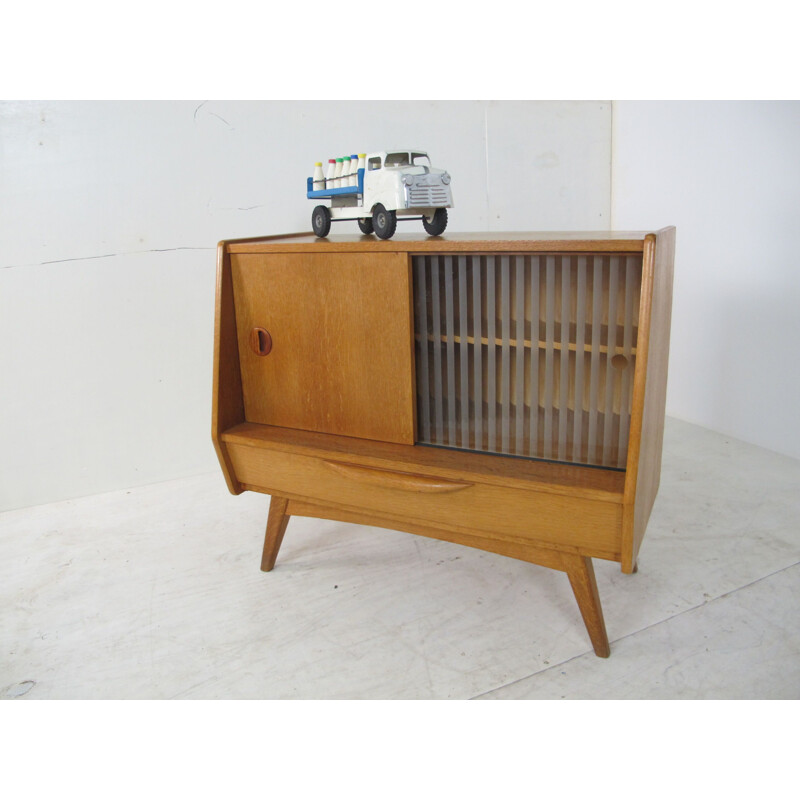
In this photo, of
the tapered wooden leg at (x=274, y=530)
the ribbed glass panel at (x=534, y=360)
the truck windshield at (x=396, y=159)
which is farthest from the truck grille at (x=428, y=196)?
the tapered wooden leg at (x=274, y=530)

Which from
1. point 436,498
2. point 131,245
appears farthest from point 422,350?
point 131,245

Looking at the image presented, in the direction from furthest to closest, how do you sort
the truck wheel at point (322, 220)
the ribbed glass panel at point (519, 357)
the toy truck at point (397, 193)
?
1. the truck wheel at point (322, 220)
2. the toy truck at point (397, 193)
3. the ribbed glass panel at point (519, 357)

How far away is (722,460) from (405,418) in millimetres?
1448

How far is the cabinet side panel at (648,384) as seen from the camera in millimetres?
1289

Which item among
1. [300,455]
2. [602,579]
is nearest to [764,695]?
[602,579]

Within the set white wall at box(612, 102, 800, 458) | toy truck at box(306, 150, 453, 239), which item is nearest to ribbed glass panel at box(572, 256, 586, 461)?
toy truck at box(306, 150, 453, 239)

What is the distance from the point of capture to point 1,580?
204cm

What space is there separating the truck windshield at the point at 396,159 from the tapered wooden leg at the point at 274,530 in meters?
0.89

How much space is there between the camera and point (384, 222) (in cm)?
174

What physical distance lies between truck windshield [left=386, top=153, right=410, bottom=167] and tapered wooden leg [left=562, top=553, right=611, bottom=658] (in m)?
1.01

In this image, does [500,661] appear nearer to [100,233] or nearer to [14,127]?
[100,233]

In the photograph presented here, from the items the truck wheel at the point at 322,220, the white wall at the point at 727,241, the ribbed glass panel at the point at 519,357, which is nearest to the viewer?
the ribbed glass panel at the point at 519,357

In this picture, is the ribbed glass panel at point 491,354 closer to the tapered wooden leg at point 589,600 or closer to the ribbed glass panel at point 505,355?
the ribbed glass panel at point 505,355

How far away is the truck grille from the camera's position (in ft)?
5.63
